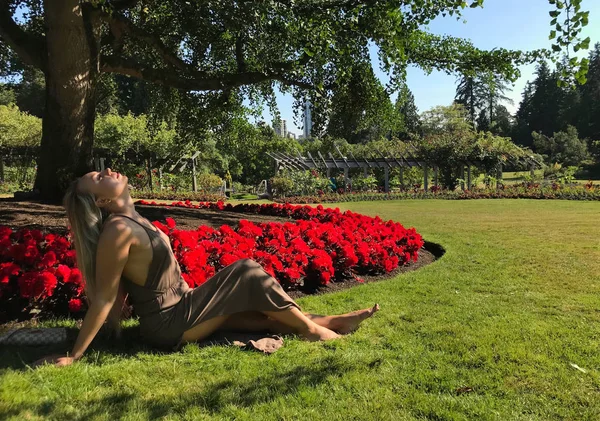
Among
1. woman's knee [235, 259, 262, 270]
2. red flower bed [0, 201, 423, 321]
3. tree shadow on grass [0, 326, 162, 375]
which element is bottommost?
tree shadow on grass [0, 326, 162, 375]

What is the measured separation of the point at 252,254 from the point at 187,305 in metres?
1.75

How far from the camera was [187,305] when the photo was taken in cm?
283

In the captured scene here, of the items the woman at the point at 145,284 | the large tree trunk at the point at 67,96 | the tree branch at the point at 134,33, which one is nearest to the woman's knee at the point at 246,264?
the woman at the point at 145,284

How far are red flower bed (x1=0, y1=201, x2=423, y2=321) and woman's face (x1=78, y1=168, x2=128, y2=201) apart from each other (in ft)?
3.21

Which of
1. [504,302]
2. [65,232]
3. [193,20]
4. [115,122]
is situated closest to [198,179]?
[115,122]

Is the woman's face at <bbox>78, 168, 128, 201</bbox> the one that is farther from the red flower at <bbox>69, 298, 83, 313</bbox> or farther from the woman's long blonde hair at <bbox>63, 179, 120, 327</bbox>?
the red flower at <bbox>69, 298, 83, 313</bbox>

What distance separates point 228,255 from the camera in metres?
4.25

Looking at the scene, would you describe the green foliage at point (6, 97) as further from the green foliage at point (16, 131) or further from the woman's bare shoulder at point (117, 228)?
the woman's bare shoulder at point (117, 228)

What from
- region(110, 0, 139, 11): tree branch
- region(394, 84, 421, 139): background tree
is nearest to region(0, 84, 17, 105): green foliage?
region(394, 84, 421, 139): background tree

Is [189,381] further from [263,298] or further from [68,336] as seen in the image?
[68,336]

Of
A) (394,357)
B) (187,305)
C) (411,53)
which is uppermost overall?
(411,53)

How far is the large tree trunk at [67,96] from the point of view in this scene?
5977 mm

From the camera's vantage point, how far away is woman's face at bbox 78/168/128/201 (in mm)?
2664

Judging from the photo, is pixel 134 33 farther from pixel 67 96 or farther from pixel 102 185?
pixel 102 185
